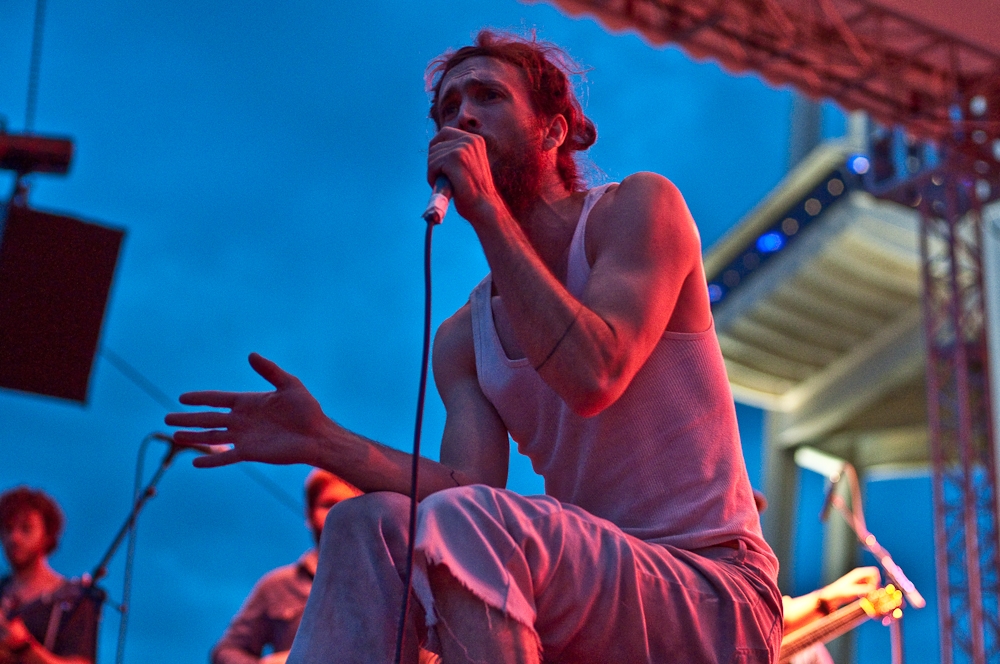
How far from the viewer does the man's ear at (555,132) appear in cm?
176

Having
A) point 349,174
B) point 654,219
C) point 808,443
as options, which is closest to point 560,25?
point 349,174

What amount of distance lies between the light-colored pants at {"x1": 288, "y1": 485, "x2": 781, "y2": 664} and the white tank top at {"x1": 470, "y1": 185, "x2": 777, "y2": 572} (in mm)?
99

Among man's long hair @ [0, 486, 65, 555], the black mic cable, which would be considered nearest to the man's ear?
the black mic cable

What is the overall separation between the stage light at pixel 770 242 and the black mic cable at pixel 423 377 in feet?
35.0

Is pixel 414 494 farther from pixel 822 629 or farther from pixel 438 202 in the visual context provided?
pixel 822 629

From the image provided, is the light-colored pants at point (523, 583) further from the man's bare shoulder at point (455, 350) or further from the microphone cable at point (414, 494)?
the man's bare shoulder at point (455, 350)

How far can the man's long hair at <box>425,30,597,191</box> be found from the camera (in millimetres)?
1763

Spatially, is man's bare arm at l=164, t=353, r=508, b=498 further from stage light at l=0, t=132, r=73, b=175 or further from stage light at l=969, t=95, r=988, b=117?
stage light at l=969, t=95, r=988, b=117

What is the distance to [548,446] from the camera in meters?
1.59

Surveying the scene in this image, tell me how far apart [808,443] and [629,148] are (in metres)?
50.9

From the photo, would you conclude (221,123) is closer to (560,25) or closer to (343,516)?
(560,25)

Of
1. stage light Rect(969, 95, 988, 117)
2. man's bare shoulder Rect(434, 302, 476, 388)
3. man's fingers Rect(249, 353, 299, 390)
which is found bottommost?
man's fingers Rect(249, 353, 299, 390)

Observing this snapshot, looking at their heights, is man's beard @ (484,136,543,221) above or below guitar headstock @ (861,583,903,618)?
above

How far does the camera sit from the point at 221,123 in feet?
200
